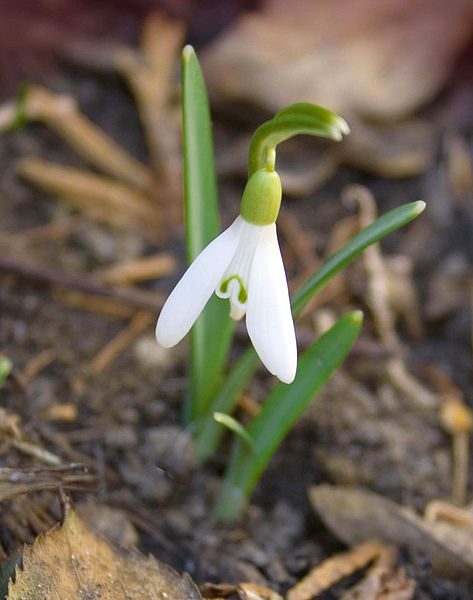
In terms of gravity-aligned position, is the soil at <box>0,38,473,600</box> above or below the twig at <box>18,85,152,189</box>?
below

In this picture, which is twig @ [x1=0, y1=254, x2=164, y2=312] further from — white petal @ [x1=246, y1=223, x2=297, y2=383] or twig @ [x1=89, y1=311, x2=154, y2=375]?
white petal @ [x1=246, y1=223, x2=297, y2=383]

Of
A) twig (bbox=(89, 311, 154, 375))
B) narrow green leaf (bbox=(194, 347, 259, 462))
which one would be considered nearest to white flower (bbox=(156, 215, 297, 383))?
narrow green leaf (bbox=(194, 347, 259, 462))

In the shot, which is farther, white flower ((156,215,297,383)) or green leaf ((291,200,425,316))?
green leaf ((291,200,425,316))

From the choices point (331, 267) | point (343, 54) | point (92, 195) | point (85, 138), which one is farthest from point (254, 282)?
point (343, 54)

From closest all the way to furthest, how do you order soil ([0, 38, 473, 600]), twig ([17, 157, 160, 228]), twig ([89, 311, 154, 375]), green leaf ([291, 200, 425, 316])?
1. green leaf ([291, 200, 425, 316])
2. soil ([0, 38, 473, 600])
3. twig ([89, 311, 154, 375])
4. twig ([17, 157, 160, 228])

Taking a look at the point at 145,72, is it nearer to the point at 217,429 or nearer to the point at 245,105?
the point at 245,105

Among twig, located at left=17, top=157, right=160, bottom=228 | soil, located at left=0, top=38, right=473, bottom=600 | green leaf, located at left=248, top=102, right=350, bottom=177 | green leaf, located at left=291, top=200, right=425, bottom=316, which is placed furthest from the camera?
twig, located at left=17, top=157, right=160, bottom=228

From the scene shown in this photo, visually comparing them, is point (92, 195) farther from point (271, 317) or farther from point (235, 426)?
point (271, 317)
